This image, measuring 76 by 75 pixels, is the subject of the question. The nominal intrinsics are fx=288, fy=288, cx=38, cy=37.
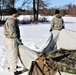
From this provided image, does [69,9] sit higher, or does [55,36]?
[55,36]

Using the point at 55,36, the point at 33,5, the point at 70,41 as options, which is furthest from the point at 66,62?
the point at 33,5

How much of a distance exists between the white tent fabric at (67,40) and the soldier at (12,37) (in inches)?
59.0

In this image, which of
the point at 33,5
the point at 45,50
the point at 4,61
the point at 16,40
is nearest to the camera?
the point at 16,40

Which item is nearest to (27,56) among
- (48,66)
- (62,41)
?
(48,66)

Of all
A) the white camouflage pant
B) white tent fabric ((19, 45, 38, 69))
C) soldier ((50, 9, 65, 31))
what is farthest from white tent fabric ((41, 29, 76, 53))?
soldier ((50, 9, 65, 31))

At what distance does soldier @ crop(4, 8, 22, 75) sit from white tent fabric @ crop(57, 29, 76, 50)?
4.92 feet

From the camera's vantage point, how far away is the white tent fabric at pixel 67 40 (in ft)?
24.0

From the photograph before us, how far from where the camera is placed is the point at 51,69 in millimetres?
5406

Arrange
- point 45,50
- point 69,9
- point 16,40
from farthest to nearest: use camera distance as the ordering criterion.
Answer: point 69,9 → point 45,50 → point 16,40

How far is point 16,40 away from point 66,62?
54.7 inches

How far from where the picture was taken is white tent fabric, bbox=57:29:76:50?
24.0ft

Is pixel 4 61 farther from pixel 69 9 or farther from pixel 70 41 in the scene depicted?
pixel 69 9

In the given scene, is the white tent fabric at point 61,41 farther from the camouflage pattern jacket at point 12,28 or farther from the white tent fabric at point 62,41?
the camouflage pattern jacket at point 12,28

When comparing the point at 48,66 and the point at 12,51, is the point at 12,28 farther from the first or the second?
the point at 48,66
